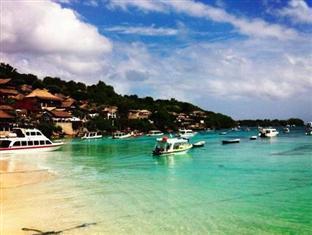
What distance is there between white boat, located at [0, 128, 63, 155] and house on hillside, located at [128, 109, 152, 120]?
63810 mm

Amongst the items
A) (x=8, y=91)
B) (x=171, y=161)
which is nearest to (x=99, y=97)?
(x=8, y=91)

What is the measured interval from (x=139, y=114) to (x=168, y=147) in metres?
78.2

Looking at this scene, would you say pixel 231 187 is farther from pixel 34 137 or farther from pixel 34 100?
pixel 34 100

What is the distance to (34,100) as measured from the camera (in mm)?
88312

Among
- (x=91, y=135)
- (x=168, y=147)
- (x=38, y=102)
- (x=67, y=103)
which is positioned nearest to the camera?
(x=168, y=147)

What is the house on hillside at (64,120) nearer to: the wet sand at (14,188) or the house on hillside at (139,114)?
the house on hillside at (139,114)

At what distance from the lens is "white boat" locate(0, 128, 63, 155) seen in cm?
4294

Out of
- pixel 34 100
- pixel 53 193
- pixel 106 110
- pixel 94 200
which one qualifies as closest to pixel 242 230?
pixel 94 200

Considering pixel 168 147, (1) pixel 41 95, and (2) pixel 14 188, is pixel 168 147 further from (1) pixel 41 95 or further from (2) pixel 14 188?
(1) pixel 41 95

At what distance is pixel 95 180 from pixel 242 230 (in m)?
12.3

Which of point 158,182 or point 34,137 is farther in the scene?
point 34,137

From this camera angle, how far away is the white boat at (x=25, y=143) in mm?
42938

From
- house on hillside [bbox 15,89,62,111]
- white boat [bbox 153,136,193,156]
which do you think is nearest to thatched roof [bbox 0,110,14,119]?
house on hillside [bbox 15,89,62,111]

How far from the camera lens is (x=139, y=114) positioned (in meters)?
117
